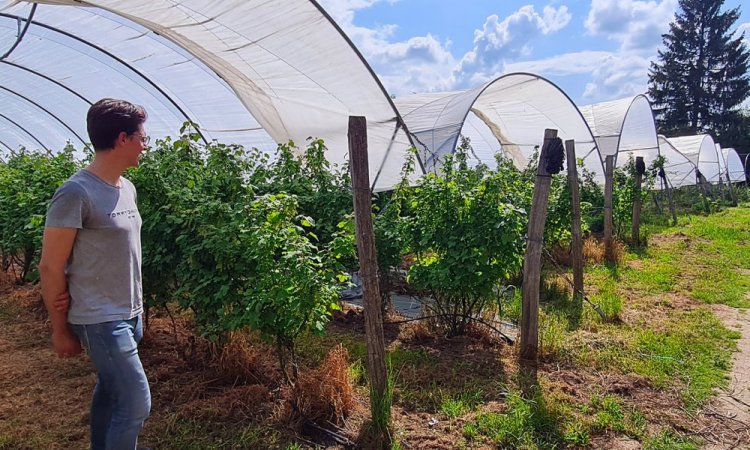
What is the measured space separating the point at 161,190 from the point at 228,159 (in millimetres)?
537

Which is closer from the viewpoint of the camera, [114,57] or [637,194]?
[114,57]

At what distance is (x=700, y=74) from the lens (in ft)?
122

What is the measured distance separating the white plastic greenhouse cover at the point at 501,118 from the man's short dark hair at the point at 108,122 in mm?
6805

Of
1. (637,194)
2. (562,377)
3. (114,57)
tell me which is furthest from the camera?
(637,194)

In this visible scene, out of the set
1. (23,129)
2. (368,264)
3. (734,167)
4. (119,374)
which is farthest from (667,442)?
(734,167)

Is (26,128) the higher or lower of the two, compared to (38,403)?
higher

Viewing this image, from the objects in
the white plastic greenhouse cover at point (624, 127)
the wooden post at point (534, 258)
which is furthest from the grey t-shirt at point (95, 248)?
the white plastic greenhouse cover at point (624, 127)

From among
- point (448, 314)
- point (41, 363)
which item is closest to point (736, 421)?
point (448, 314)

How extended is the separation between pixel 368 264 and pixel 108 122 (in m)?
1.49

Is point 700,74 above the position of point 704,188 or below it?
above

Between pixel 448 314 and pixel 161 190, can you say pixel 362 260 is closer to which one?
pixel 161 190

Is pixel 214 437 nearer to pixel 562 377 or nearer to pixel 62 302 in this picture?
pixel 62 302

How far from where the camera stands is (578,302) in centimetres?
584

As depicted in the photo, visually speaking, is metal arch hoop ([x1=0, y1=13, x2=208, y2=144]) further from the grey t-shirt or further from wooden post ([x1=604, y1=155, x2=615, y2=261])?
wooden post ([x1=604, y1=155, x2=615, y2=261])
